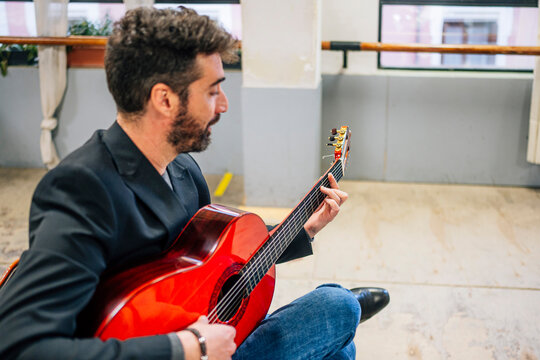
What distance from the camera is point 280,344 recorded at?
1.44 metres

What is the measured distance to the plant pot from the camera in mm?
3895

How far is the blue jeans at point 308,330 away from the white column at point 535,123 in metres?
2.42

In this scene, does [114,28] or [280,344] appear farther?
[280,344]

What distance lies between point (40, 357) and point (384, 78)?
10.4 ft

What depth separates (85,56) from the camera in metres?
3.92

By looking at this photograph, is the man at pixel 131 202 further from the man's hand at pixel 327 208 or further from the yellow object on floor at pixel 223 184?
the yellow object on floor at pixel 223 184

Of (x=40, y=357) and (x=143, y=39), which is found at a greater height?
(x=143, y=39)

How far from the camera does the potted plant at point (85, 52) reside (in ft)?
12.8

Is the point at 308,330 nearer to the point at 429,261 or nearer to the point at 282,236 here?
the point at 282,236

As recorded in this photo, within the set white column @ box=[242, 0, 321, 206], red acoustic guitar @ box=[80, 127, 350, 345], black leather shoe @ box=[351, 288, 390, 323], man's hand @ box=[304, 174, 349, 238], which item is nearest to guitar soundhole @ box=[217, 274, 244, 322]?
red acoustic guitar @ box=[80, 127, 350, 345]

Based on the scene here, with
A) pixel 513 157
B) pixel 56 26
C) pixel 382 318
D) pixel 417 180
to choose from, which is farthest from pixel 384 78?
pixel 56 26

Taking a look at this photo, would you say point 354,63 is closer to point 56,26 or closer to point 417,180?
point 417,180

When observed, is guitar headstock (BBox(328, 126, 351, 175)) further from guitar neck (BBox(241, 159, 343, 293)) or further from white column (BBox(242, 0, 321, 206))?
white column (BBox(242, 0, 321, 206))

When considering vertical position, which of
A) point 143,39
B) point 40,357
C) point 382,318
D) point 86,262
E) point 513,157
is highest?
point 143,39
